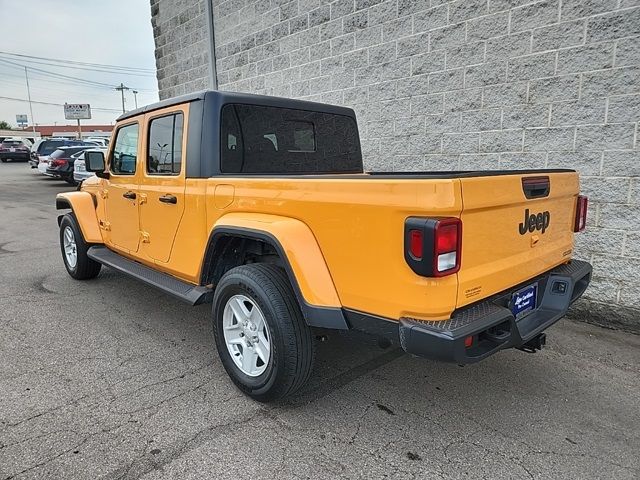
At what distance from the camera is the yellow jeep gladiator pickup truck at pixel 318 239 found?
2.21 metres

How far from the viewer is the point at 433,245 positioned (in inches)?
81.7

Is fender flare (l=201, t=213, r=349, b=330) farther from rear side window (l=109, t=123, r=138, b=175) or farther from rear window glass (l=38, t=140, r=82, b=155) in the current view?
rear window glass (l=38, t=140, r=82, b=155)

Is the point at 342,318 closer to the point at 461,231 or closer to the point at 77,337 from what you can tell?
the point at 461,231

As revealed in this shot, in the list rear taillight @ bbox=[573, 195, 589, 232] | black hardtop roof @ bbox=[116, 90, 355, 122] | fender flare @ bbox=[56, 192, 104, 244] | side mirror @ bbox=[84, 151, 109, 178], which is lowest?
fender flare @ bbox=[56, 192, 104, 244]

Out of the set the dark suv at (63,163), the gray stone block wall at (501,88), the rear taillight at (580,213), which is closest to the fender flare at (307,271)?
the rear taillight at (580,213)

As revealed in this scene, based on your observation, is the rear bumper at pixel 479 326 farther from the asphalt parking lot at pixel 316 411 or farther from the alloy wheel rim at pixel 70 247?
the alloy wheel rim at pixel 70 247

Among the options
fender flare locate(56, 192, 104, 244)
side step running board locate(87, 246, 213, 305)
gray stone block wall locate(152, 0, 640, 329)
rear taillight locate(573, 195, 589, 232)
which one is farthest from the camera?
fender flare locate(56, 192, 104, 244)

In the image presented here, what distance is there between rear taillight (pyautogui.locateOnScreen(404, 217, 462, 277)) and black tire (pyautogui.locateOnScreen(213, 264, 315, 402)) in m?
0.88

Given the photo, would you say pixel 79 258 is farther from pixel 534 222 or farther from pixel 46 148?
pixel 46 148

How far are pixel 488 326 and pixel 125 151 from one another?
3.74 meters

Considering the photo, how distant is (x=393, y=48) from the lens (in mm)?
5621

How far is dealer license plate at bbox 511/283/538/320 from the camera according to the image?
105 inches

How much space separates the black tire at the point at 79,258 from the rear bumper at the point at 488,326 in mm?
4457

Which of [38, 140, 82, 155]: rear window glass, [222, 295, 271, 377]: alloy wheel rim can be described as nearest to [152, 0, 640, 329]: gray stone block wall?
[222, 295, 271, 377]: alloy wheel rim
